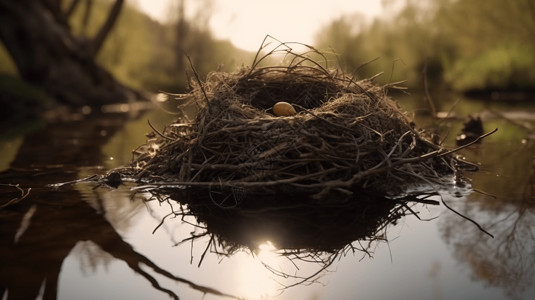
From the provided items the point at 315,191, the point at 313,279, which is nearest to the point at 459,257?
the point at 313,279

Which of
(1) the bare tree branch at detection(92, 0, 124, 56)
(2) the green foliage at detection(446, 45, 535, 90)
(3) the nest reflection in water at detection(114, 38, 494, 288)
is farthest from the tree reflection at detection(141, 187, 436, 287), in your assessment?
(2) the green foliage at detection(446, 45, 535, 90)

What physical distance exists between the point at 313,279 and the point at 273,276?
0.47 ft

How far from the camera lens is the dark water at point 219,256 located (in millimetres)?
1782

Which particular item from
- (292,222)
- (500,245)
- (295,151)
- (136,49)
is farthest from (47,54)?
(136,49)

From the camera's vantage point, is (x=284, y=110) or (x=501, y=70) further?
(x=501, y=70)

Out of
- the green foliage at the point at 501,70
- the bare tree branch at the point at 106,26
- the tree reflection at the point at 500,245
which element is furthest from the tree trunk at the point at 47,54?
the green foliage at the point at 501,70

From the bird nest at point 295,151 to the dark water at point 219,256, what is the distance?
12.4 inches

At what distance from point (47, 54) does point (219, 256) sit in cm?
1290

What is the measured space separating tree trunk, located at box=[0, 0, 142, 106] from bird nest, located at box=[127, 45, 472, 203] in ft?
35.1

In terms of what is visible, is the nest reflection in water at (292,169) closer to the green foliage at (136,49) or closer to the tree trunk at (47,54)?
the tree trunk at (47,54)

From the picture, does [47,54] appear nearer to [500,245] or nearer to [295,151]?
[295,151]

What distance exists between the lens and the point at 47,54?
13547mm

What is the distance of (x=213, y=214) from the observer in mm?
2803

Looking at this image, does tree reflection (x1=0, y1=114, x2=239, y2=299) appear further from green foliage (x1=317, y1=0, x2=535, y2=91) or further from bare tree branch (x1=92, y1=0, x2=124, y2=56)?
bare tree branch (x1=92, y1=0, x2=124, y2=56)
